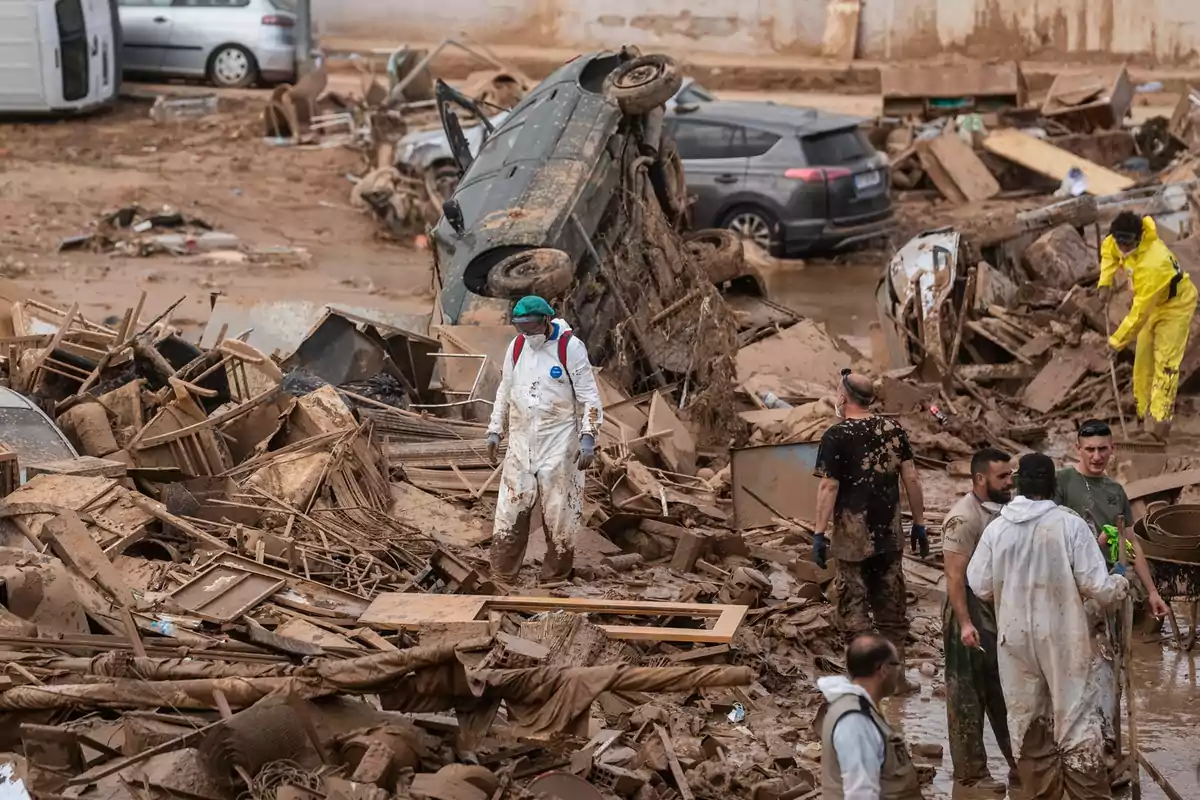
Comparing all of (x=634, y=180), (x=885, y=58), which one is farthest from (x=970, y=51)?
(x=634, y=180)

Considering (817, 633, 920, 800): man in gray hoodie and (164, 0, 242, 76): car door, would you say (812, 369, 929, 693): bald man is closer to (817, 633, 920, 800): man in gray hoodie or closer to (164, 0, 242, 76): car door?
(817, 633, 920, 800): man in gray hoodie

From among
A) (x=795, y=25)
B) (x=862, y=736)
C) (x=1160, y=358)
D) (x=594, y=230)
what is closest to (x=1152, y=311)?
(x=1160, y=358)

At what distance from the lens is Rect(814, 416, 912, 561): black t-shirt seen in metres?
8.37

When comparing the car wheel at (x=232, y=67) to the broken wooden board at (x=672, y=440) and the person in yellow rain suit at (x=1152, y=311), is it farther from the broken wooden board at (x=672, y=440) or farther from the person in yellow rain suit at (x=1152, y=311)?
the person in yellow rain suit at (x=1152, y=311)

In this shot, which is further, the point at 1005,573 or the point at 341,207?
the point at 341,207

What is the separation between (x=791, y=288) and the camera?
1820 cm

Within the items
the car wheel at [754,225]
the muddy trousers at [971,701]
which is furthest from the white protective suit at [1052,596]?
the car wheel at [754,225]

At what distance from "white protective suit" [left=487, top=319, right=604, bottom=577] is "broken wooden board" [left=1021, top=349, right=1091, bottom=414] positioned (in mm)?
5581

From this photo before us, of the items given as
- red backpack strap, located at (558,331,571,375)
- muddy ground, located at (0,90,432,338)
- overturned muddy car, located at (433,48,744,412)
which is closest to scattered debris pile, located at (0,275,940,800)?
overturned muddy car, located at (433,48,744,412)

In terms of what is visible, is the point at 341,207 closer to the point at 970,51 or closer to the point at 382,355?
the point at 382,355

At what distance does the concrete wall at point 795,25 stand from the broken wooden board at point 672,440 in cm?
1876

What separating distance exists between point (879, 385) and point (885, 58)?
Answer: 17.0 meters

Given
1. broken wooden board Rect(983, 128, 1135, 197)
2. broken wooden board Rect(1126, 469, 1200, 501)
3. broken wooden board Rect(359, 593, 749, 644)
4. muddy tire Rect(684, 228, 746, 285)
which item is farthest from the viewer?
broken wooden board Rect(983, 128, 1135, 197)

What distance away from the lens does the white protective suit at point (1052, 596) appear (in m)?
6.47
